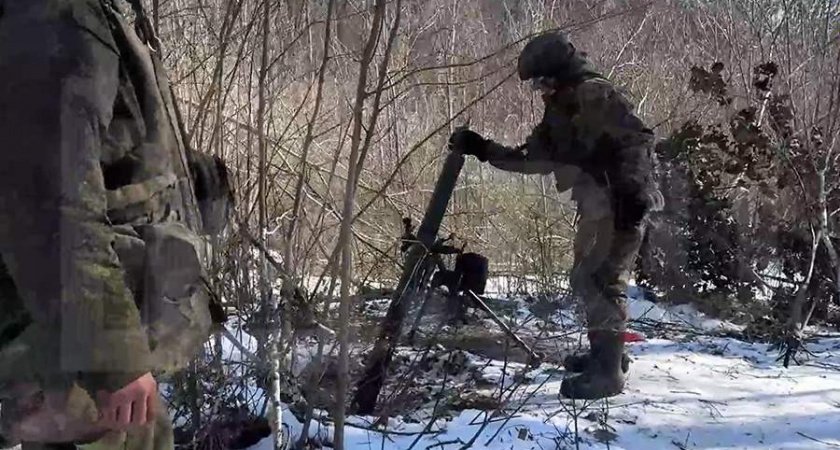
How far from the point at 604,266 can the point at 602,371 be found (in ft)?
1.73

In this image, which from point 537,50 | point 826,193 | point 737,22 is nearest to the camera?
point 537,50

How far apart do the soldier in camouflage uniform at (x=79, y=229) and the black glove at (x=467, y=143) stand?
205 centimetres

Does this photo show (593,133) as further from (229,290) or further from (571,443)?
(229,290)

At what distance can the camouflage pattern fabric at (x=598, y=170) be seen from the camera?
3.87m

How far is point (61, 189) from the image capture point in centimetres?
138

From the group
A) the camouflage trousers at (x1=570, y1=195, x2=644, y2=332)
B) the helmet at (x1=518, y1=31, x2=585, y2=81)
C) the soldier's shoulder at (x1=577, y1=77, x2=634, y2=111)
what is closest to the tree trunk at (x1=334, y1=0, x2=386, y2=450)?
the helmet at (x1=518, y1=31, x2=585, y2=81)

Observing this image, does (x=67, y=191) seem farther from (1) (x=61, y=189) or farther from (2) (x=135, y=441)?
(2) (x=135, y=441)

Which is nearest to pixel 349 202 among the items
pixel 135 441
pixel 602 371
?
pixel 135 441

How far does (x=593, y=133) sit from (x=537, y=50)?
0.51 meters

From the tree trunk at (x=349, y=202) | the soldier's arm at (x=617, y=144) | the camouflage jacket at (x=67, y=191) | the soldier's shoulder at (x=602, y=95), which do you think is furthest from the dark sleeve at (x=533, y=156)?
the camouflage jacket at (x=67, y=191)

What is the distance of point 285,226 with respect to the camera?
3.21 meters

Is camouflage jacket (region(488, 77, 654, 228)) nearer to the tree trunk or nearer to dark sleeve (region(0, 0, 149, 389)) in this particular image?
the tree trunk

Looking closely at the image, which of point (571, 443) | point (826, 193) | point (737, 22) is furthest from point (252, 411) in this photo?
point (737, 22)

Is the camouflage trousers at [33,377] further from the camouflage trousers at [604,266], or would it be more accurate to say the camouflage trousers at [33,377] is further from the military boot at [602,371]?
the camouflage trousers at [604,266]
